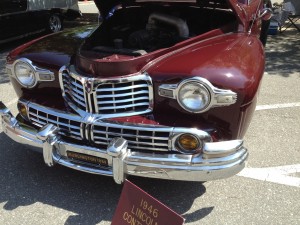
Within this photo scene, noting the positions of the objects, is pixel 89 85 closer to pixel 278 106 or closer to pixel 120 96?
pixel 120 96

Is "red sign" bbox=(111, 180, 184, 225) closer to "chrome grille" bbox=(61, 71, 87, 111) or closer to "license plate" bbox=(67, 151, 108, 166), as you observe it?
"license plate" bbox=(67, 151, 108, 166)

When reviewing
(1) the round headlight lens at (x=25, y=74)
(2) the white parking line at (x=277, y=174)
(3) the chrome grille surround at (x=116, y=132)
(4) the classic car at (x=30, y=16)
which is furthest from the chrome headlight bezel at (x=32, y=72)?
(4) the classic car at (x=30, y=16)

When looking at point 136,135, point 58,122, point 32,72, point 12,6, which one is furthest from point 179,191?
point 12,6

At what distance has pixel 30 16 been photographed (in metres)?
7.86

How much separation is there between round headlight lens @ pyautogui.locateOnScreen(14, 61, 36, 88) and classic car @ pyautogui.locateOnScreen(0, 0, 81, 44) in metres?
4.65

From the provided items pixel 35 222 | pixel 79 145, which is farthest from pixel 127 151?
pixel 35 222

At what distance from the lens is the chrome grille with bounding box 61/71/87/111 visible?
2619 millimetres

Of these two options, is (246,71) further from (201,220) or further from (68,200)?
(68,200)

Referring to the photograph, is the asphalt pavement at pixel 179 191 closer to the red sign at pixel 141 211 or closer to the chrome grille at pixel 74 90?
the red sign at pixel 141 211

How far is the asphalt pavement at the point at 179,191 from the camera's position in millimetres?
2631

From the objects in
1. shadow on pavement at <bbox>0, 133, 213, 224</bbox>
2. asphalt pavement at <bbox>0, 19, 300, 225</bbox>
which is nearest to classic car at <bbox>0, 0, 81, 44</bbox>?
asphalt pavement at <bbox>0, 19, 300, 225</bbox>

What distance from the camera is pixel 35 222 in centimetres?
259

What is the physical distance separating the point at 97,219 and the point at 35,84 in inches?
46.8

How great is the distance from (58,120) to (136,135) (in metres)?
0.66
